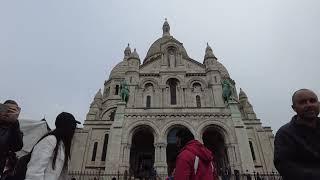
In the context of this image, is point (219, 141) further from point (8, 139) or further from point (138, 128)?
point (8, 139)

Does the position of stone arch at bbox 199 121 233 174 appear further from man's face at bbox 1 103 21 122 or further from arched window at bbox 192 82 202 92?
man's face at bbox 1 103 21 122

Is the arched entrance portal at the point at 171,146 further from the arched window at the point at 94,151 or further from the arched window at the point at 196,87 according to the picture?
the arched window at the point at 94,151

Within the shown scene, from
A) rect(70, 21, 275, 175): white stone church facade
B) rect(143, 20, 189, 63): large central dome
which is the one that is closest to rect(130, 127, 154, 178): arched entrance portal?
rect(70, 21, 275, 175): white stone church facade

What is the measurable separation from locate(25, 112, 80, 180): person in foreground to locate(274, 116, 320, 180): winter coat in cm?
237

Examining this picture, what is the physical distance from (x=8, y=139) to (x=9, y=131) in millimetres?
105

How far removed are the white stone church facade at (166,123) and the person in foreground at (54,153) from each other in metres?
16.3

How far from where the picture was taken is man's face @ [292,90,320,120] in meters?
2.67

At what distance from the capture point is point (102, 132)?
2628cm

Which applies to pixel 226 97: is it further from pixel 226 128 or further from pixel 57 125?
pixel 57 125

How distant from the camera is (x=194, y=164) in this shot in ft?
13.0

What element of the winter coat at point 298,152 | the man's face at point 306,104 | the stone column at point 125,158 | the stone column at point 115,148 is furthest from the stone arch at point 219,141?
the winter coat at point 298,152

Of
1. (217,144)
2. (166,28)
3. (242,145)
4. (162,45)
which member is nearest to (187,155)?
(242,145)

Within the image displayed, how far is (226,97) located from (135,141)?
356 inches

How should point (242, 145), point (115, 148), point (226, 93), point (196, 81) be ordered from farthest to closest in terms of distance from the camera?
point (196, 81) < point (226, 93) < point (242, 145) < point (115, 148)
